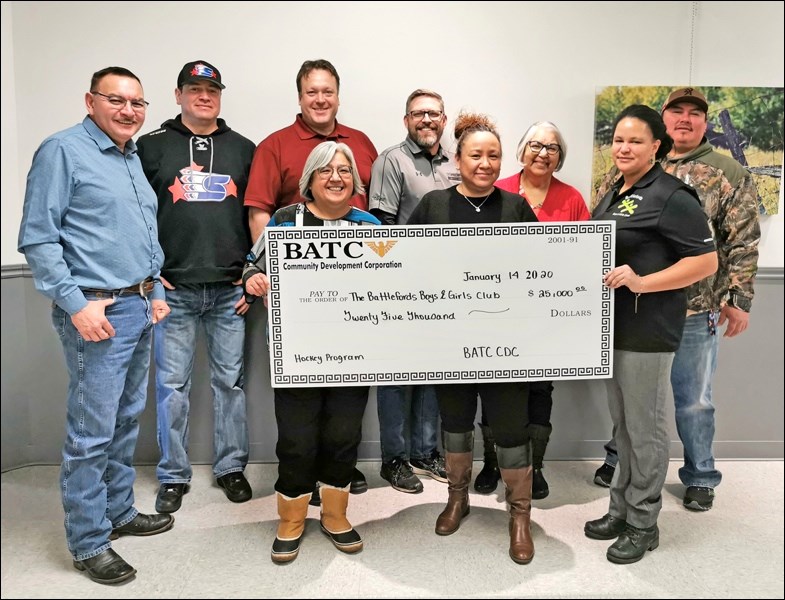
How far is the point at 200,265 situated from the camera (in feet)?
8.76

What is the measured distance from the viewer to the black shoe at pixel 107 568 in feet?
7.09

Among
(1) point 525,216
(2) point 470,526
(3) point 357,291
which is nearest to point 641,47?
(1) point 525,216

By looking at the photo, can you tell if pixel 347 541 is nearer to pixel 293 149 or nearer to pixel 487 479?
pixel 487 479

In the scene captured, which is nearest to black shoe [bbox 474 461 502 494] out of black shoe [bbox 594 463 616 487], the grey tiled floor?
the grey tiled floor

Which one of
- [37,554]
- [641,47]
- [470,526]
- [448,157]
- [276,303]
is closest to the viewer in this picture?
[276,303]

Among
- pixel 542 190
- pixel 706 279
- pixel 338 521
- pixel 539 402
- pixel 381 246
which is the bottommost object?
pixel 338 521

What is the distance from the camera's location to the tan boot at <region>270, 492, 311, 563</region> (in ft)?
7.61

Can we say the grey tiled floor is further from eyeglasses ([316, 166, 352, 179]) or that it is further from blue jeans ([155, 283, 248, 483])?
eyeglasses ([316, 166, 352, 179])

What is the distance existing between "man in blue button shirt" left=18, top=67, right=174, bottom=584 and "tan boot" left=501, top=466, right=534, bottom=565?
1.43 meters

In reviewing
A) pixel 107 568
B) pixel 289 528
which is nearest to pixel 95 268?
pixel 107 568

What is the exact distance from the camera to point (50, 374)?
10.3 ft

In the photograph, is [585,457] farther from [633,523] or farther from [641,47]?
[641,47]

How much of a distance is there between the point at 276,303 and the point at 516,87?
5.73 feet

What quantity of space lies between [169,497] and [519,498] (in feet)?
5.15
